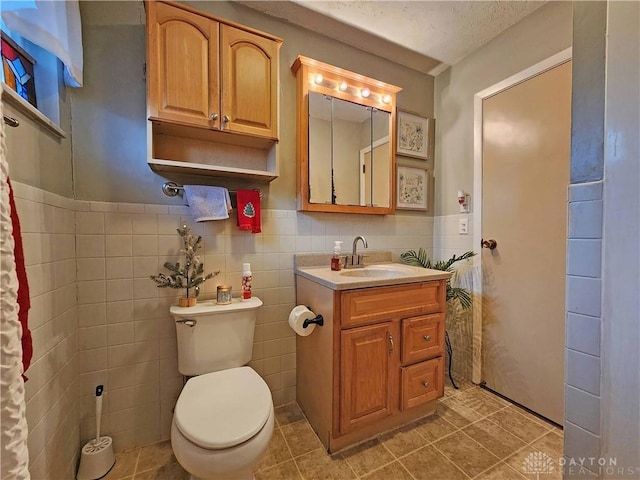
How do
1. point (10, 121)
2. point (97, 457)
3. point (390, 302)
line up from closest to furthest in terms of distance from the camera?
point (10, 121) → point (97, 457) → point (390, 302)

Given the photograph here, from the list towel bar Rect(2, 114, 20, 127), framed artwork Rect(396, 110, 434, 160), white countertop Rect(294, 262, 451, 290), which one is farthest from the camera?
framed artwork Rect(396, 110, 434, 160)

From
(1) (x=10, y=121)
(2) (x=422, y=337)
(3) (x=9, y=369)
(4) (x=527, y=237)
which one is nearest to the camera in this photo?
(3) (x=9, y=369)

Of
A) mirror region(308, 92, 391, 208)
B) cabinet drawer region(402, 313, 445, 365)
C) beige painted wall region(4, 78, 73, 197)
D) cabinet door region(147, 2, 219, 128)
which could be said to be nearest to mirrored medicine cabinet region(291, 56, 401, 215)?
mirror region(308, 92, 391, 208)

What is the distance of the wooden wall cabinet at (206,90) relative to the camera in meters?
1.24

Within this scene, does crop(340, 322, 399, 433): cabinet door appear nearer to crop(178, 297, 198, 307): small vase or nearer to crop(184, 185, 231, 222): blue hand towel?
crop(178, 297, 198, 307): small vase

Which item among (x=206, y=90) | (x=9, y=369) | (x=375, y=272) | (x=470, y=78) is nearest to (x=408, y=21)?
(x=470, y=78)

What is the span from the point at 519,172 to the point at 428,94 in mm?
987

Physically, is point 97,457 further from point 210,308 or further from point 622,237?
point 622,237

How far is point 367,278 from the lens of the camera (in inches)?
54.3

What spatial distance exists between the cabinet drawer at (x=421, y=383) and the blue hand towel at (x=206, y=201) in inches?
50.7

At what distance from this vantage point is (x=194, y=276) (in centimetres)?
138

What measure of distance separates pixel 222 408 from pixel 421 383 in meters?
1.07

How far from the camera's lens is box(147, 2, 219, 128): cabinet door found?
1.23m

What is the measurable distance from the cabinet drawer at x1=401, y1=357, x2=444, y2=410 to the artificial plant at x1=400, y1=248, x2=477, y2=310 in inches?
19.4
